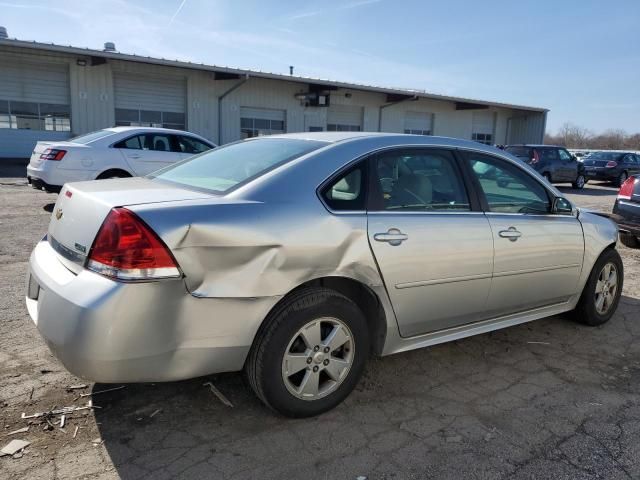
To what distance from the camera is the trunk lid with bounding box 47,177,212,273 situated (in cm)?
257

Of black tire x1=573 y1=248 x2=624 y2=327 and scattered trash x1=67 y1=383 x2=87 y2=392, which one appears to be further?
black tire x1=573 y1=248 x2=624 y2=327

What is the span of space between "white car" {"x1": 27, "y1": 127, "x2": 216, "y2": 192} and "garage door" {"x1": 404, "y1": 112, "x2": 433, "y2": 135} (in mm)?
22611

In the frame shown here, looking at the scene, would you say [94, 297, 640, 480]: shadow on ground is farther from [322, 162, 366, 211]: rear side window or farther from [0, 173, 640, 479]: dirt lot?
[322, 162, 366, 211]: rear side window

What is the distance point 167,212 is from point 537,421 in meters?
2.36

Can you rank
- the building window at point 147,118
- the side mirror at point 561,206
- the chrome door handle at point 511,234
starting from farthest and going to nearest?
the building window at point 147,118, the side mirror at point 561,206, the chrome door handle at point 511,234

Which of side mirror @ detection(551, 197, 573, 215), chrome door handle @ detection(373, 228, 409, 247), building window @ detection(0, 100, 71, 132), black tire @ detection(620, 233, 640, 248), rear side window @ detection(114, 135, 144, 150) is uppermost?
building window @ detection(0, 100, 71, 132)

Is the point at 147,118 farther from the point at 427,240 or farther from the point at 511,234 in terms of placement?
the point at 427,240

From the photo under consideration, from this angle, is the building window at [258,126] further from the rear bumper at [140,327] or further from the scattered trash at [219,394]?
the rear bumper at [140,327]

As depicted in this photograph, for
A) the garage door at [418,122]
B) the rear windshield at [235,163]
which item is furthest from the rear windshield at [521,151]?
the rear windshield at [235,163]

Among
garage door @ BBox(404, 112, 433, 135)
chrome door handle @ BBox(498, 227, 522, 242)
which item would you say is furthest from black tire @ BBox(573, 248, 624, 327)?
garage door @ BBox(404, 112, 433, 135)

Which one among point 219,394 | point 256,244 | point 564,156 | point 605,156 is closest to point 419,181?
point 256,244

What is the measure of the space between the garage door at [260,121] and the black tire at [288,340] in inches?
873

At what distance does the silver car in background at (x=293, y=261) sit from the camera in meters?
2.41

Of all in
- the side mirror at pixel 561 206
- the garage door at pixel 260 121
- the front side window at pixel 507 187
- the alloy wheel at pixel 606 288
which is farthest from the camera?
the garage door at pixel 260 121
